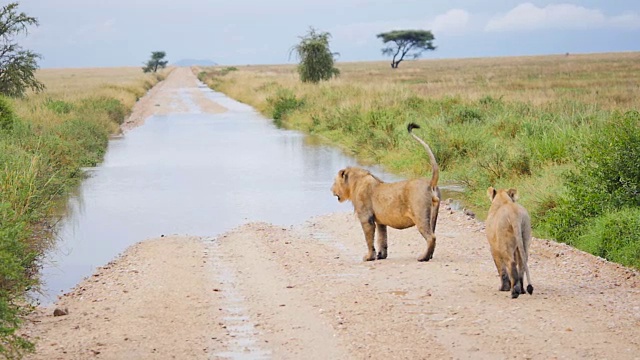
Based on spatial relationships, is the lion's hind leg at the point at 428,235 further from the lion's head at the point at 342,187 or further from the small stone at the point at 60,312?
the small stone at the point at 60,312

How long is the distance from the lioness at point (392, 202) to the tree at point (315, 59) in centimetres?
4155

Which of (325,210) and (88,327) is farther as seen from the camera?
(325,210)

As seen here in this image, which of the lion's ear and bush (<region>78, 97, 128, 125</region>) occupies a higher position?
the lion's ear

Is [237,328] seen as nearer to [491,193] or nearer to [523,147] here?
[491,193]

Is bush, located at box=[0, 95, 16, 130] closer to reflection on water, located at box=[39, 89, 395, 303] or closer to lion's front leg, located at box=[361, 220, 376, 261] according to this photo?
reflection on water, located at box=[39, 89, 395, 303]

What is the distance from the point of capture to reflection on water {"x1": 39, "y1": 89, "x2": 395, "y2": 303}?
1268 cm

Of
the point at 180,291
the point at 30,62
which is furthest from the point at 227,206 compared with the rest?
the point at 30,62

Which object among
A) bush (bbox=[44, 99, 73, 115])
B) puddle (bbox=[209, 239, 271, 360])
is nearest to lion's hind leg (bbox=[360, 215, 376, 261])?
puddle (bbox=[209, 239, 271, 360])

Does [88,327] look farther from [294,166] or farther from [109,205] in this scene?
[294,166]

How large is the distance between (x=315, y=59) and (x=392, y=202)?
1674 inches

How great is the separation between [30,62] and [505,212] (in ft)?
100

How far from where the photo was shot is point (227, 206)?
15.4 m

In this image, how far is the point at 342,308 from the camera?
7598mm

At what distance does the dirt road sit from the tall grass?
0.49 meters
